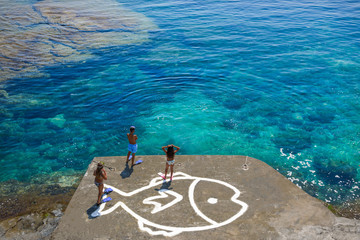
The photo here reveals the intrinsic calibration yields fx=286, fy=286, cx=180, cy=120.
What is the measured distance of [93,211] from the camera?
10719mm

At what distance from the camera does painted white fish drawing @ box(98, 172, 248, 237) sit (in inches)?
394

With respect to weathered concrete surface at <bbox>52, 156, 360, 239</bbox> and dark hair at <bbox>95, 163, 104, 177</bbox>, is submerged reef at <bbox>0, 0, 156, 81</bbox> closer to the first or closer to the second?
weathered concrete surface at <bbox>52, 156, 360, 239</bbox>

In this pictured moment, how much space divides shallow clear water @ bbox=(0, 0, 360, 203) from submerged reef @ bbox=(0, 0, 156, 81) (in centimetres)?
177

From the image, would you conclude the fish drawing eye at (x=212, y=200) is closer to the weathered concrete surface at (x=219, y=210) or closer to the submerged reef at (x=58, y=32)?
the weathered concrete surface at (x=219, y=210)

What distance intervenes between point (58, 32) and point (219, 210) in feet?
108

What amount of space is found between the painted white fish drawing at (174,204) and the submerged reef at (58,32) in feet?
62.0

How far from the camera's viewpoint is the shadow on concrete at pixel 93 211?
10.5 meters

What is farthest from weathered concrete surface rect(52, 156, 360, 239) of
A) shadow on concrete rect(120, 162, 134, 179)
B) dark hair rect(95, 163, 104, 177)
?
dark hair rect(95, 163, 104, 177)

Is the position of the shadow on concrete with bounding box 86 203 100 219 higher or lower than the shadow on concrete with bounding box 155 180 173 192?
lower

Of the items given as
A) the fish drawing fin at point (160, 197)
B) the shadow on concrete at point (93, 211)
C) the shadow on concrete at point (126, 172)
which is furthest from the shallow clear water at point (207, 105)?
the fish drawing fin at point (160, 197)

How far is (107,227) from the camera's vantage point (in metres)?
10.1

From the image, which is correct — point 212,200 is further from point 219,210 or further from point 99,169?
point 99,169

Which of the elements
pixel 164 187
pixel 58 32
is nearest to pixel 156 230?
pixel 164 187

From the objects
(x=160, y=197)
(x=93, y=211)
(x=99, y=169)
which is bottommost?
(x=93, y=211)
